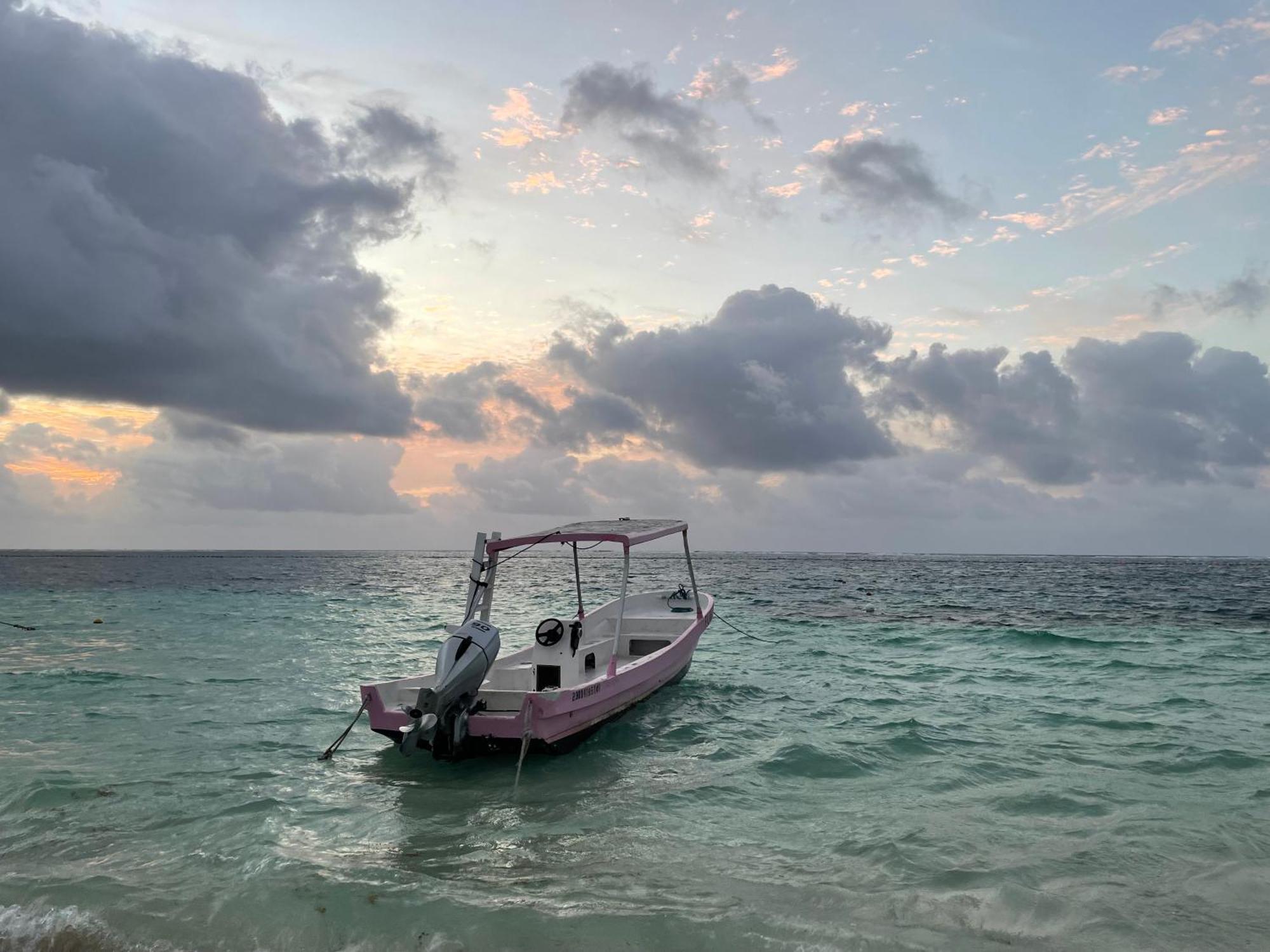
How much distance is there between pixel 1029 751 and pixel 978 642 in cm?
1763

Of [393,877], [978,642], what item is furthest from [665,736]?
[978,642]

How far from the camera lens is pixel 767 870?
28.5 feet

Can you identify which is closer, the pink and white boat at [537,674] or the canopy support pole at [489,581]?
the pink and white boat at [537,674]

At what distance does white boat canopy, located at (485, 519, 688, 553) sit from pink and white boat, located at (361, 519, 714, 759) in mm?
30

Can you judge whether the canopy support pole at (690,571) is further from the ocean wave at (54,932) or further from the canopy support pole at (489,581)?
the ocean wave at (54,932)

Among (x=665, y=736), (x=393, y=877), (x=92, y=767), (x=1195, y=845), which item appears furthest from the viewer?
(x=665, y=736)

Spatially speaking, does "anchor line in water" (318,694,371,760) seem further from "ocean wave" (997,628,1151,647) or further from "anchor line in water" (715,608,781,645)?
"ocean wave" (997,628,1151,647)

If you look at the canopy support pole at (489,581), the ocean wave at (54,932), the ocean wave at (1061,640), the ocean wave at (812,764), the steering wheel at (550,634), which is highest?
the canopy support pole at (489,581)

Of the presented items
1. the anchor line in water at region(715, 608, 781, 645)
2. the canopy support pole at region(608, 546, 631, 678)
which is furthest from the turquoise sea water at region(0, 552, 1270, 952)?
the anchor line in water at region(715, 608, 781, 645)

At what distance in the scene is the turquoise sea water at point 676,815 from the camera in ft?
24.5

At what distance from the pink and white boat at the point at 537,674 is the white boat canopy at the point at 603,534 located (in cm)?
3

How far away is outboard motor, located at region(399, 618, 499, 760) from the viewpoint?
436 inches

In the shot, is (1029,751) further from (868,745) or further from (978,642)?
(978,642)

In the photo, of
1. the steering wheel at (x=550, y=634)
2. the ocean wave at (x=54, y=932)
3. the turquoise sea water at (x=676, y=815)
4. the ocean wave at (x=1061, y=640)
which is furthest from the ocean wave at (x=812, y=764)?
the ocean wave at (x=1061, y=640)
